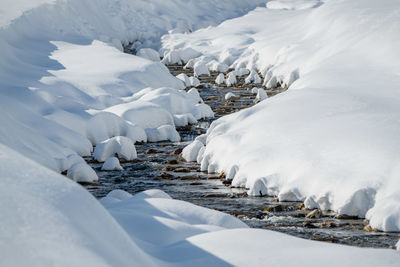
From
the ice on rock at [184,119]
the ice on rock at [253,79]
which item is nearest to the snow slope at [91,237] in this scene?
the ice on rock at [184,119]

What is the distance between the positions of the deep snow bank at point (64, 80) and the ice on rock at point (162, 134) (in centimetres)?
3

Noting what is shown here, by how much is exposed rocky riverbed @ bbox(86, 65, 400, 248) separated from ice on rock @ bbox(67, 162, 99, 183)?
250 millimetres

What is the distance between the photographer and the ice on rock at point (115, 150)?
52.2ft

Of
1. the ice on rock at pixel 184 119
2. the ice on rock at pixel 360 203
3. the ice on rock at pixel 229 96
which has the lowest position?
the ice on rock at pixel 229 96

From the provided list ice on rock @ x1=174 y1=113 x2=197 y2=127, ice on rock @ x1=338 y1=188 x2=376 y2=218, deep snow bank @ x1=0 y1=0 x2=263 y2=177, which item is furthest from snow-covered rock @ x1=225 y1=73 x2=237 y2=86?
ice on rock @ x1=338 y1=188 x2=376 y2=218

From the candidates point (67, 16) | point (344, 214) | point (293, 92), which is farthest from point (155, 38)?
point (344, 214)

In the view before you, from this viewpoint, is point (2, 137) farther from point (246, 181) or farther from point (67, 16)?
point (67, 16)

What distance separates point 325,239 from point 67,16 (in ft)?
102

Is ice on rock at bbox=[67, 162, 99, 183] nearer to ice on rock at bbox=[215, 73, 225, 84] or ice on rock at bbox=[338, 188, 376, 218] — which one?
ice on rock at bbox=[338, 188, 376, 218]

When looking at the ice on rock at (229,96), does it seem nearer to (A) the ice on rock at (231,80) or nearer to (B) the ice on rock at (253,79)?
(A) the ice on rock at (231,80)

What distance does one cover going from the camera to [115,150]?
16.1 metres

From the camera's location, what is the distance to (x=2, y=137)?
11.9 metres

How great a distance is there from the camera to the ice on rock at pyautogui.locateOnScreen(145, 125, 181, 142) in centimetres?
1847

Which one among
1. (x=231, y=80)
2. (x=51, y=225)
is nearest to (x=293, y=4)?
(x=231, y=80)
